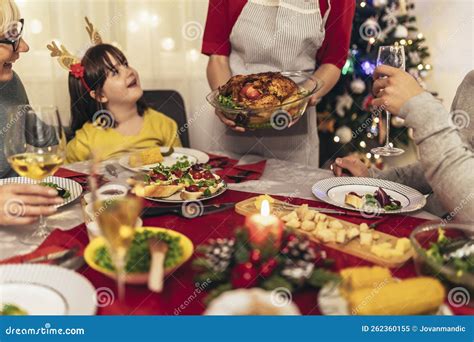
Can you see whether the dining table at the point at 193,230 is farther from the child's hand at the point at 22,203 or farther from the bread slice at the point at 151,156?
the bread slice at the point at 151,156

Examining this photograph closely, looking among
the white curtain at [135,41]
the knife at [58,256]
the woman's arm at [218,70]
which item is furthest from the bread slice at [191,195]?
the white curtain at [135,41]

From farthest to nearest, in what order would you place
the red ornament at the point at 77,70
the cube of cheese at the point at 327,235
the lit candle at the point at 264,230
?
1. the red ornament at the point at 77,70
2. the cube of cheese at the point at 327,235
3. the lit candle at the point at 264,230

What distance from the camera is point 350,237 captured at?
944mm

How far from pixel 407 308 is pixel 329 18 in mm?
1205

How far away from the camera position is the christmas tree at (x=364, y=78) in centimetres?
277

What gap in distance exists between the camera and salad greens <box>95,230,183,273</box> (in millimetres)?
771

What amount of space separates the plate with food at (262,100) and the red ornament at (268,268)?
0.50 metres

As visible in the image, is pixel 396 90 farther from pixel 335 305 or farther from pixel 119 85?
pixel 119 85

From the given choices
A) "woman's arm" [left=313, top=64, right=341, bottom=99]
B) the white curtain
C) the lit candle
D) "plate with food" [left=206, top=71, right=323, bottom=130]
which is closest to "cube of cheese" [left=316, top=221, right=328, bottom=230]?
the lit candle

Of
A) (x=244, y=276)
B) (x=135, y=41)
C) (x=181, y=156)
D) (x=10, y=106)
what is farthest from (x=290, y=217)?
(x=135, y=41)

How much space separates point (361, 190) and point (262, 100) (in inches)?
12.4

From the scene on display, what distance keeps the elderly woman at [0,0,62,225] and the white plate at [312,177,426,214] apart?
22.8 inches

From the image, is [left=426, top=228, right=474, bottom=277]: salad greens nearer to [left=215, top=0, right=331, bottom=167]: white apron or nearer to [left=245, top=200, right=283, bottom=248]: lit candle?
[left=245, top=200, right=283, bottom=248]: lit candle
